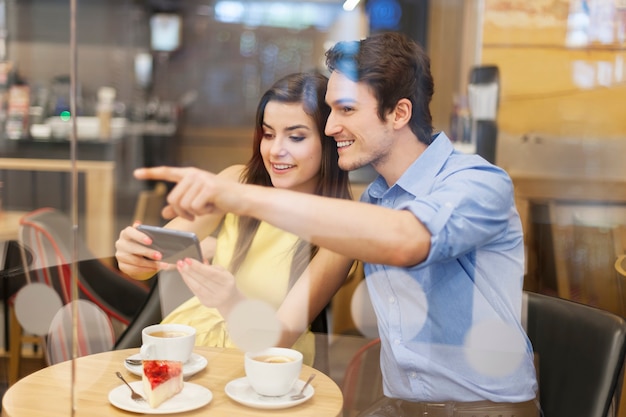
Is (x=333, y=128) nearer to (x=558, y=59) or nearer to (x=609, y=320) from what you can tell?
(x=558, y=59)

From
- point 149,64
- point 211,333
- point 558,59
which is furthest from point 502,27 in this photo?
point 211,333

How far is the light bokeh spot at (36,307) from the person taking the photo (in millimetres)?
1261

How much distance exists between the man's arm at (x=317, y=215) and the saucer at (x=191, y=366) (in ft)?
0.80

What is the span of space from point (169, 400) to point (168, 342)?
10cm

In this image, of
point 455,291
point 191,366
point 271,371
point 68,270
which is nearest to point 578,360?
point 455,291

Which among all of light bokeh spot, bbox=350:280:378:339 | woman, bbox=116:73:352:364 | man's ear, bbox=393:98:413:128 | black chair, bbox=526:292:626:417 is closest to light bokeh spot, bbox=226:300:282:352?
woman, bbox=116:73:352:364

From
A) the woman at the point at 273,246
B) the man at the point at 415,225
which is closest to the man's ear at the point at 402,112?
the man at the point at 415,225

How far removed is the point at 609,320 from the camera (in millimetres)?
1226

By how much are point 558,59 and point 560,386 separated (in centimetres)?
56

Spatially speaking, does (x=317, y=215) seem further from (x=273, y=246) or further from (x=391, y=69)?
(x=391, y=69)

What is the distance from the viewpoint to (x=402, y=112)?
1059 mm

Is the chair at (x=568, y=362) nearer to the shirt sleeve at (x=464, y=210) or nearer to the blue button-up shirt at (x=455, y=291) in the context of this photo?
the blue button-up shirt at (x=455, y=291)

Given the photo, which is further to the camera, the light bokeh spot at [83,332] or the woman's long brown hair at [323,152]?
the light bokeh spot at [83,332]

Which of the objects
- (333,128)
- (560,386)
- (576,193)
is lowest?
(560,386)
